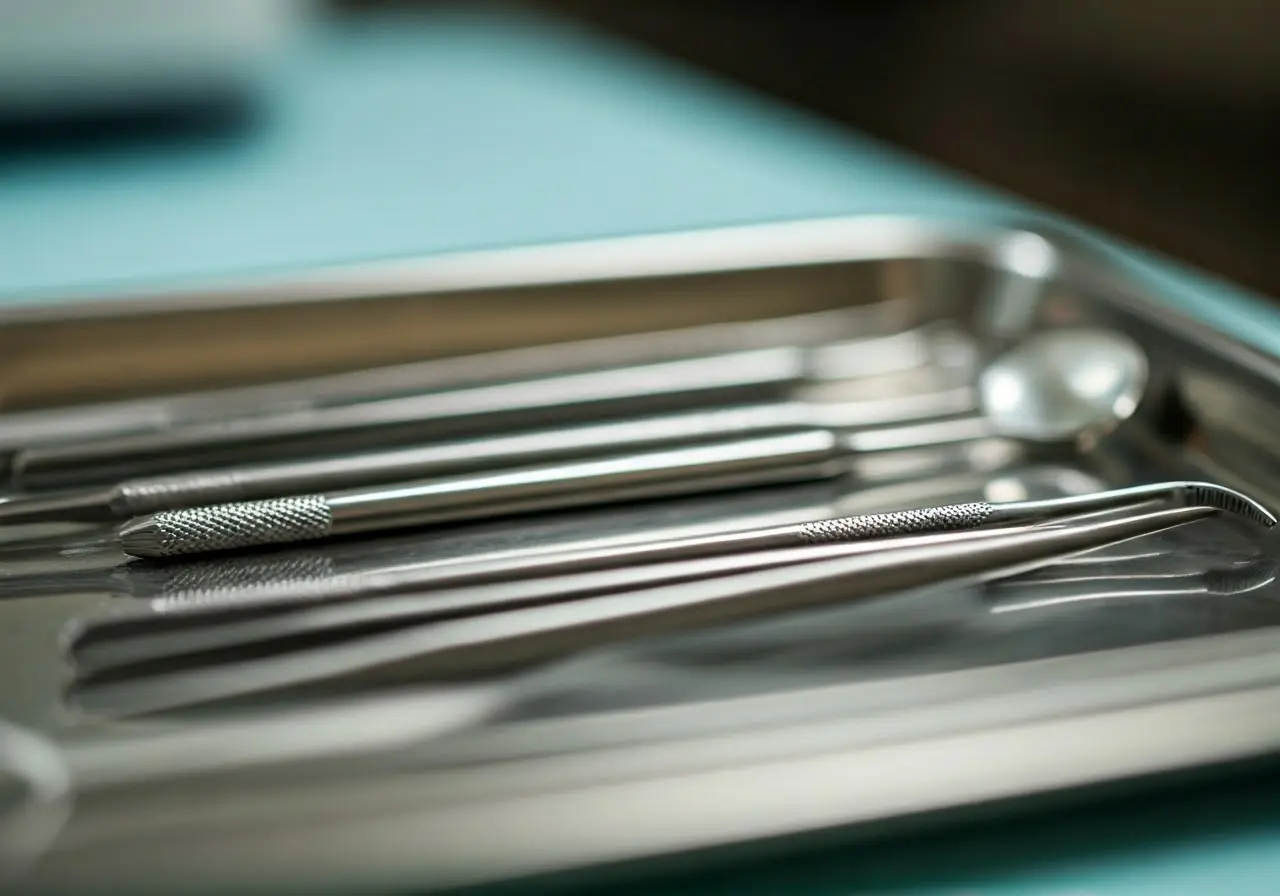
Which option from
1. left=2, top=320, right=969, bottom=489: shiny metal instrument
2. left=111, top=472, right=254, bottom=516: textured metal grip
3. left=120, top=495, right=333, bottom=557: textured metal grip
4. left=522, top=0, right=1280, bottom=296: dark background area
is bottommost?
left=120, top=495, right=333, bottom=557: textured metal grip

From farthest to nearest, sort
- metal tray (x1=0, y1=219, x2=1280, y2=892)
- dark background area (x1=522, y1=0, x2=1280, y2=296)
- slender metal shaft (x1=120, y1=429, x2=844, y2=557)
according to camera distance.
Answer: dark background area (x1=522, y1=0, x2=1280, y2=296)
slender metal shaft (x1=120, y1=429, x2=844, y2=557)
metal tray (x1=0, y1=219, x2=1280, y2=892)

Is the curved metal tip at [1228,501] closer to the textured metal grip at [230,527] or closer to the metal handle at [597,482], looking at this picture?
the metal handle at [597,482]

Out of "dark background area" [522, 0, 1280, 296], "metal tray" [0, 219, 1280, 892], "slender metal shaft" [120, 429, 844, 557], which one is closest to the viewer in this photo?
"metal tray" [0, 219, 1280, 892]

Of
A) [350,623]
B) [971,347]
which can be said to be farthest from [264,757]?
[971,347]

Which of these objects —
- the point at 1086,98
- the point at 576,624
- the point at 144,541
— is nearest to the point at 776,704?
the point at 576,624

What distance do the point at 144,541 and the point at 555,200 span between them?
436 millimetres

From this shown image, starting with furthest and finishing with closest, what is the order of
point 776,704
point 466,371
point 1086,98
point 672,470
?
point 1086,98, point 466,371, point 672,470, point 776,704

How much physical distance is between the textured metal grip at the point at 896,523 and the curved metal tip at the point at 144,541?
160mm

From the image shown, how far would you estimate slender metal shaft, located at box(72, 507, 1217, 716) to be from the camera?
0.27 m

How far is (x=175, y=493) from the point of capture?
343mm

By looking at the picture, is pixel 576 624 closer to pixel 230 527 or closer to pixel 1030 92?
pixel 230 527

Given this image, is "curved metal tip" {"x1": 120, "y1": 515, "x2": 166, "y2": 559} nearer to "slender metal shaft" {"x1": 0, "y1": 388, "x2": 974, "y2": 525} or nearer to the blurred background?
"slender metal shaft" {"x1": 0, "y1": 388, "x2": 974, "y2": 525}

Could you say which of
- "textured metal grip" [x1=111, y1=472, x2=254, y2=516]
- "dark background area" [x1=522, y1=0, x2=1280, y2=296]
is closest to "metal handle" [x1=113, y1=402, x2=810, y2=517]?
"textured metal grip" [x1=111, y1=472, x2=254, y2=516]

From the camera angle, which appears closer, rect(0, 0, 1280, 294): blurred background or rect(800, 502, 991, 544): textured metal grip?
rect(800, 502, 991, 544): textured metal grip
